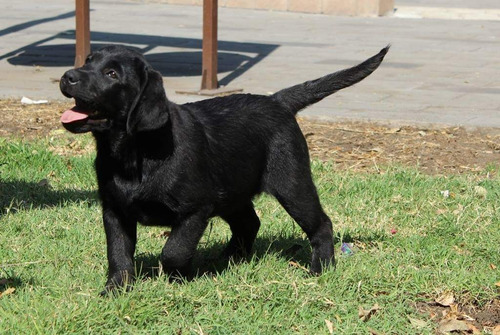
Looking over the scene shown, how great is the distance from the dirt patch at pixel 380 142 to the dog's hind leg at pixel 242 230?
214cm

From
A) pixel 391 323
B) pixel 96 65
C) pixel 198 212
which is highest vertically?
pixel 96 65

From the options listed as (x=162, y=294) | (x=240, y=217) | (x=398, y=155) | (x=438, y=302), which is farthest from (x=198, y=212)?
(x=398, y=155)

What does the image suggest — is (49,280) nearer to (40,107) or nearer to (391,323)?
(391,323)

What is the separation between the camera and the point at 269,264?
498 centimetres

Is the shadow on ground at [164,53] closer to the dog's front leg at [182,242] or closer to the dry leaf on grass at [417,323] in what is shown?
the dog's front leg at [182,242]

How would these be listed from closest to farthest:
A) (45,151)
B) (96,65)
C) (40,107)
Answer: (96,65), (45,151), (40,107)

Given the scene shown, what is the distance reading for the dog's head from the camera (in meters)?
4.25

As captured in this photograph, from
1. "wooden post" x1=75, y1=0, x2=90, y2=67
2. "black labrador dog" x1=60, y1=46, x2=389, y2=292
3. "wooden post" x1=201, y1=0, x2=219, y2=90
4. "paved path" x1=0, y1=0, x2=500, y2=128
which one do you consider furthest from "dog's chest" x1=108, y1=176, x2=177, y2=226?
"wooden post" x1=75, y1=0, x2=90, y2=67

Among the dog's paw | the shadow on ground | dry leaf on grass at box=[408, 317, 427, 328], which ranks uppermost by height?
the shadow on ground

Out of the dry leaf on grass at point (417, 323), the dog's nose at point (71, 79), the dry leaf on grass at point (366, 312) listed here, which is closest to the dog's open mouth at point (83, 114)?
the dog's nose at point (71, 79)

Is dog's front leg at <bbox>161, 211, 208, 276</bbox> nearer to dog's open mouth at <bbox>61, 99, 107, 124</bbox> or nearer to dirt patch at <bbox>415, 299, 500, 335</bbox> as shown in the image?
dog's open mouth at <bbox>61, 99, 107, 124</bbox>

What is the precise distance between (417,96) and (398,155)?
2.46m

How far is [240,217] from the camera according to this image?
5.31 m

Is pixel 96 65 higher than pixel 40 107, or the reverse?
pixel 96 65
